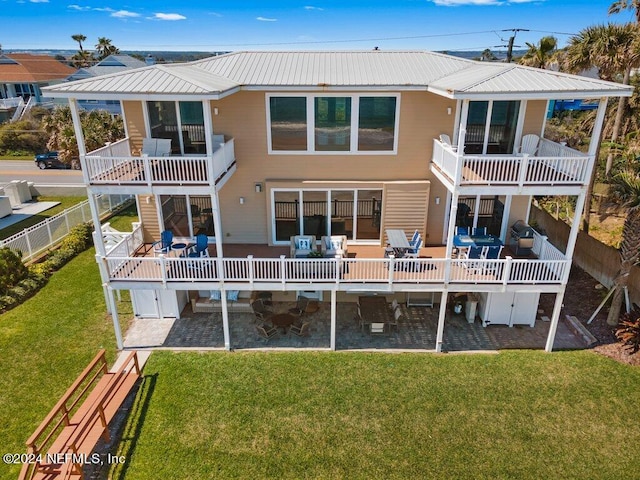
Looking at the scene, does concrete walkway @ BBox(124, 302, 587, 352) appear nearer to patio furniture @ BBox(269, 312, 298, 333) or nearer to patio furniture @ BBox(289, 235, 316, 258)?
patio furniture @ BBox(269, 312, 298, 333)

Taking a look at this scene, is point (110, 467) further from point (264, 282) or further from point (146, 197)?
point (146, 197)

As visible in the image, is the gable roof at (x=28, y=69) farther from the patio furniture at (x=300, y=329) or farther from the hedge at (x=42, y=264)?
the patio furniture at (x=300, y=329)

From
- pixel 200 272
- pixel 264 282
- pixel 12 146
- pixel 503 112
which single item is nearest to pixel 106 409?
pixel 200 272

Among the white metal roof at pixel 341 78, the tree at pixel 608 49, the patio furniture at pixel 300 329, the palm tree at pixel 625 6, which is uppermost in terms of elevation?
the palm tree at pixel 625 6

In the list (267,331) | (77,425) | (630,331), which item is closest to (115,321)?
(77,425)

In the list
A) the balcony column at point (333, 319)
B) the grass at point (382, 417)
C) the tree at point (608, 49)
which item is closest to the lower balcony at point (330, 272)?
the balcony column at point (333, 319)

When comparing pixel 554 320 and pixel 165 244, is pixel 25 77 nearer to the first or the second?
pixel 165 244
